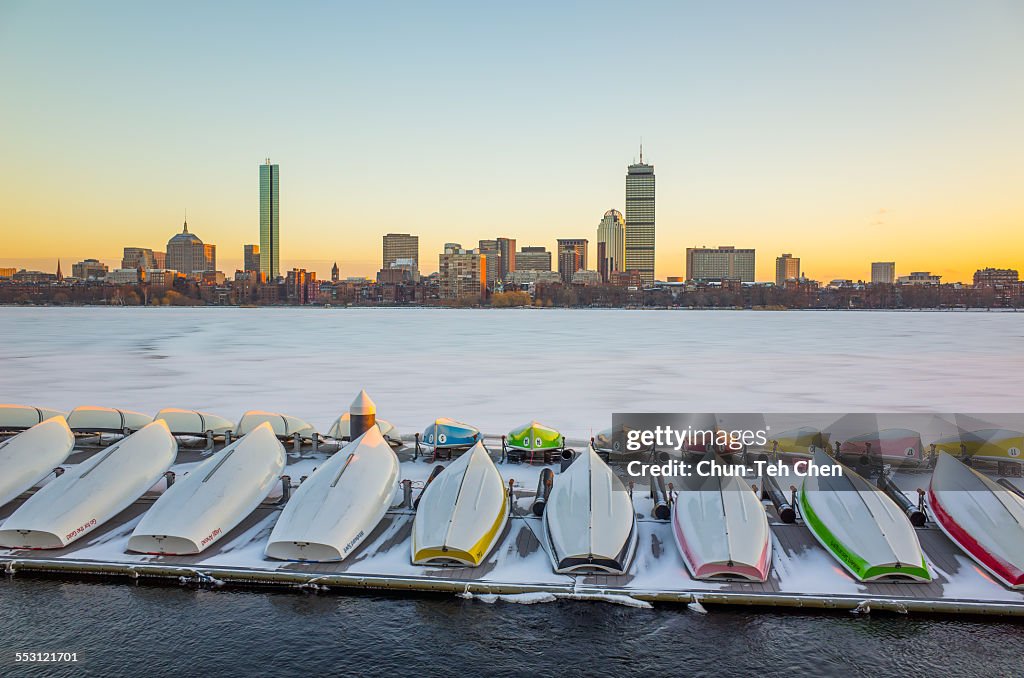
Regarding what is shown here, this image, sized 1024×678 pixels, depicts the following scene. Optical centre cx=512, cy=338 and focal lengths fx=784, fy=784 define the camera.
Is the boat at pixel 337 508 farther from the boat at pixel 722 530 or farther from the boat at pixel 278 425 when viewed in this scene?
the boat at pixel 722 530

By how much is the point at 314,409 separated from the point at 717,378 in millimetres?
15269

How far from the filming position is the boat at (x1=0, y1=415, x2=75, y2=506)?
42.5 ft

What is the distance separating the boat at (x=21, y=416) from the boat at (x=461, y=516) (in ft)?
35.7

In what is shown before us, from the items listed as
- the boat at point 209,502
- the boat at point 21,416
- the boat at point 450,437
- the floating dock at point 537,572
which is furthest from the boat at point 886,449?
the boat at point 21,416

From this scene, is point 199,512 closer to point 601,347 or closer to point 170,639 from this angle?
point 170,639

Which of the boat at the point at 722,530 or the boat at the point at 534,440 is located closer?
the boat at the point at 722,530

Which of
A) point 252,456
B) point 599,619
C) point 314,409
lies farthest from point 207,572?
point 314,409

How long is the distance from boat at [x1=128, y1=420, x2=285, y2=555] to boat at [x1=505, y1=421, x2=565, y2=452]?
4673mm

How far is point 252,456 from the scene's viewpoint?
13289mm

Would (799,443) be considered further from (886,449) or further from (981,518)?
(981,518)

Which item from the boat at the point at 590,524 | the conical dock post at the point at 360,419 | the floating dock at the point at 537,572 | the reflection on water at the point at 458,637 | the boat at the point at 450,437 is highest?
the conical dock post at the point at 360,419

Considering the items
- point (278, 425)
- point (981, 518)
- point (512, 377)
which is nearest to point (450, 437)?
point (278, 425)

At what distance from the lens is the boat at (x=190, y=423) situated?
17250 mm

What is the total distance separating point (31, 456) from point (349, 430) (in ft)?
19.6
